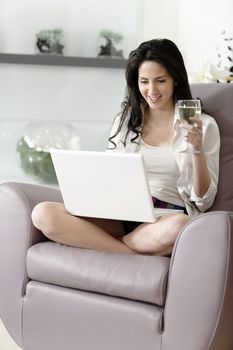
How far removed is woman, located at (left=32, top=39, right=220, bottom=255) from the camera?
247 centimetres

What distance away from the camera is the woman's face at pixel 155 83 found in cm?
275

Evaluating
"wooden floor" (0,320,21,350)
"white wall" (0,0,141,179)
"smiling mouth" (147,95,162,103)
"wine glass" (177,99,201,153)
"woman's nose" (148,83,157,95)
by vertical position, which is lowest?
"wooden floor" (0,320,21,350)

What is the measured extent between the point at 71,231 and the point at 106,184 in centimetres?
23

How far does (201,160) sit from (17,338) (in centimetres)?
87

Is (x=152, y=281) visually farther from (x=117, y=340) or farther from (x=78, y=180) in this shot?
(x=78, y=180)

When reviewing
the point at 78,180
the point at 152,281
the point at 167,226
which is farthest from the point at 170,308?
the point at 78,180

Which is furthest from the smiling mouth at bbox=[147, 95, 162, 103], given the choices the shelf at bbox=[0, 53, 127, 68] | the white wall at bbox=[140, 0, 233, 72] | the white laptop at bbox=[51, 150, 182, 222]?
the shelf at bbox=[0, 53, 127, 68]

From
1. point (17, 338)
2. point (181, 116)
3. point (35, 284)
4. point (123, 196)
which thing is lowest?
point (17, 338)

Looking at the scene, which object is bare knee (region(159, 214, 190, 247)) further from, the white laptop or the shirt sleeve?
the shirt sleeve

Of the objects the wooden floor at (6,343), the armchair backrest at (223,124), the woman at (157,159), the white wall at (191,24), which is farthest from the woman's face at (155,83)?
the white wall at (191,24)

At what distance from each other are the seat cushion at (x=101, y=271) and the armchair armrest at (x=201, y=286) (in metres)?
0.05

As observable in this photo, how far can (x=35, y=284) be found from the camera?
2.51 m

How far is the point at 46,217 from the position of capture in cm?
249

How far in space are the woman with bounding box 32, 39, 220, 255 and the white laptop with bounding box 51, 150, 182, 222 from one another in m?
0.08
